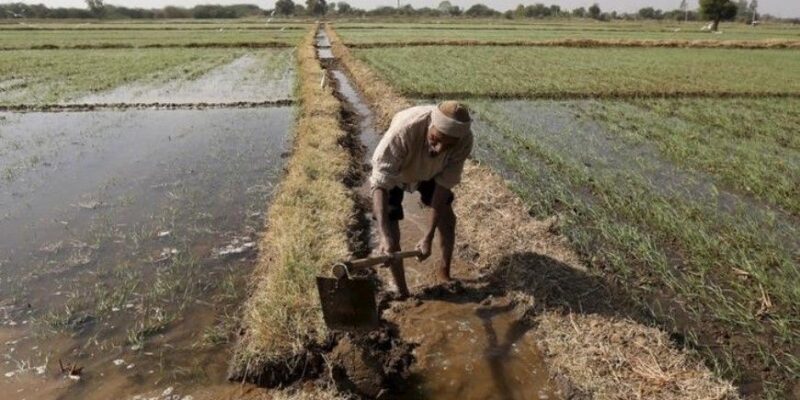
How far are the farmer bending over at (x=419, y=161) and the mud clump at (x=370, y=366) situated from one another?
1.75 feet

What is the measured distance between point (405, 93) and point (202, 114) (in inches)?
162

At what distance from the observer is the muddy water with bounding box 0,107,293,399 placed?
3.16 metres

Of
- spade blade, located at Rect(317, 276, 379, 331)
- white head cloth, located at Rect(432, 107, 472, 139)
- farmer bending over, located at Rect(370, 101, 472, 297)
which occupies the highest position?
white head cloth, located at Rect(432, 107, 472, 139)

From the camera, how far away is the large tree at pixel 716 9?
50.4 meters

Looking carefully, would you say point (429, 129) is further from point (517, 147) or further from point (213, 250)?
point (517, 147)

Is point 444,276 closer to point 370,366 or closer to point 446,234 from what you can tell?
point 446,234

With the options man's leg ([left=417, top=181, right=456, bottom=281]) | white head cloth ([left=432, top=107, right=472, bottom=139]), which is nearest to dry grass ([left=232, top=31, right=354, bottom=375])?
man's leg ([left=417, top=181, right=456, bottom=281])

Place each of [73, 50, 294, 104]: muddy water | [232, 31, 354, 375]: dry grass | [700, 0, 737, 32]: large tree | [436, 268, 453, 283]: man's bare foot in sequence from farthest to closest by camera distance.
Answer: [700, 0, 737, 32]: large tree < [73, 50, 294, 104]: muddy water < [436, 268, 453, 283]: man's bare foot < [232, 31, 354, 375]: dry grass

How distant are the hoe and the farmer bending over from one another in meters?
0.32

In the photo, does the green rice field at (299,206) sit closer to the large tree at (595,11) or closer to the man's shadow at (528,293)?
the man's shadow at (528,293)

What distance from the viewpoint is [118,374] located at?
3.09m

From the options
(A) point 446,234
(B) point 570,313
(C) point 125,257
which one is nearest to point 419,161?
(A) point 446,234

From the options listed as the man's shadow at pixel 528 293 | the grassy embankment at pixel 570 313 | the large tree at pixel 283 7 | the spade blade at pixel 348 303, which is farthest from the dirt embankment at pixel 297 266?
the large tree at pixel 283 7

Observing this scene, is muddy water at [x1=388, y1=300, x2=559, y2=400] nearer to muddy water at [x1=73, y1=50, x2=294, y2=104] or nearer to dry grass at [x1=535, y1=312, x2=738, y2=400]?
dry grass at [x1=535, y1=312, x2=738, y2=400]
